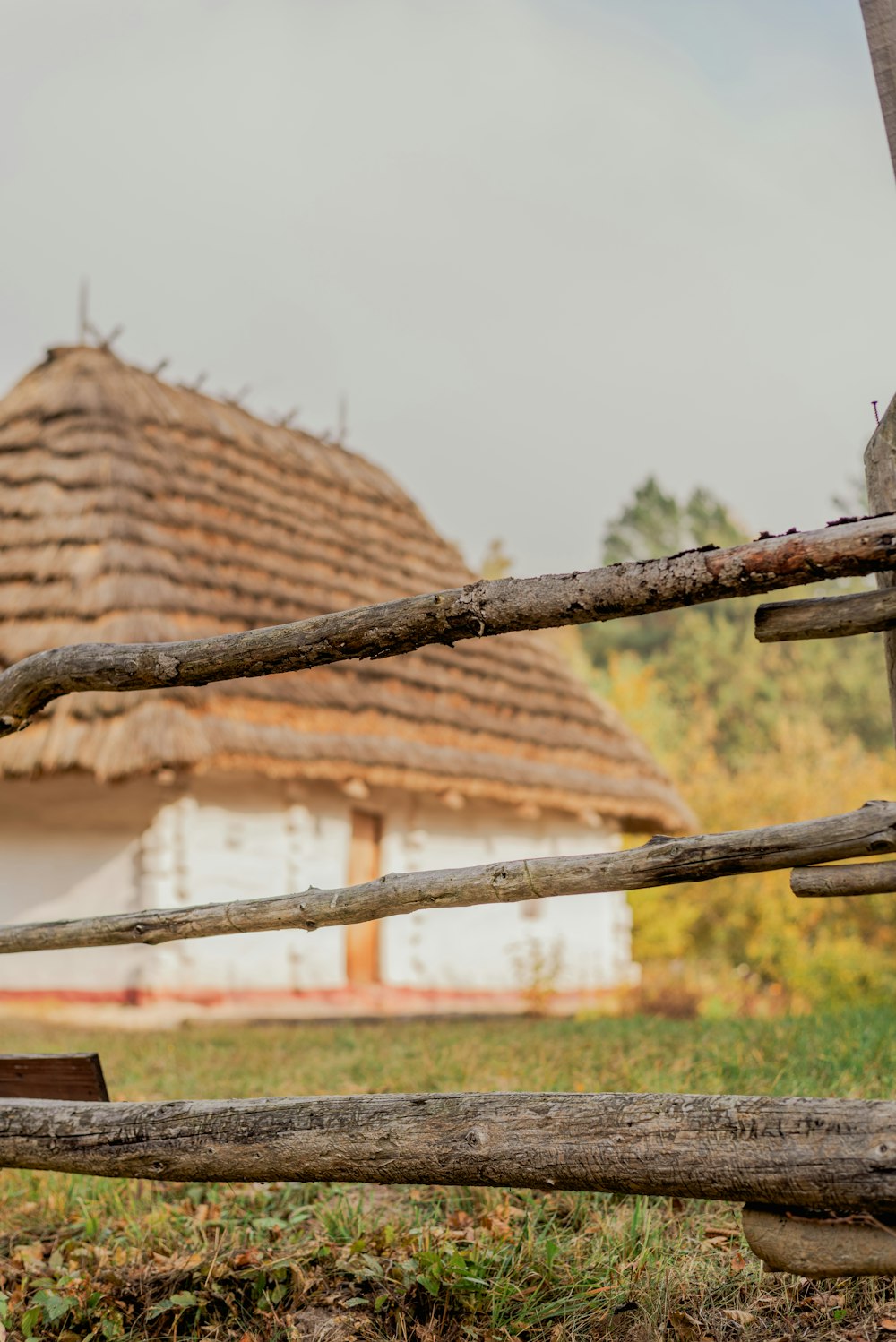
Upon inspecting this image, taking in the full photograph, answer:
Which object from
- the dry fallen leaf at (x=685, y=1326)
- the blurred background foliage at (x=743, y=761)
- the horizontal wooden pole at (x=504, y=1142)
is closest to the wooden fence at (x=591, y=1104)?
the horizontal wooden pole at (x=504, y=1142)

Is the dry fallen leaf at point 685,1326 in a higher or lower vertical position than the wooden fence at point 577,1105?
lower

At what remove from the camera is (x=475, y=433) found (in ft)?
180

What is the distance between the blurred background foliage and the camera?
584 inches

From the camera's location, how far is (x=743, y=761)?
2314cm

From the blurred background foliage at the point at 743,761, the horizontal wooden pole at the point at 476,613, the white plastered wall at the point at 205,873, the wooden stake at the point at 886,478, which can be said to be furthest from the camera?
the blurred background foliage at the point at 743,761

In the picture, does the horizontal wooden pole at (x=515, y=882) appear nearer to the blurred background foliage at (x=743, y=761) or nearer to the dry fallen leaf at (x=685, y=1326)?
the dry fallen leaf at (x=685, y=1326)

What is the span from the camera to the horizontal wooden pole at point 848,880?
2010 mm

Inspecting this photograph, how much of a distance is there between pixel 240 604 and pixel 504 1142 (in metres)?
9.40

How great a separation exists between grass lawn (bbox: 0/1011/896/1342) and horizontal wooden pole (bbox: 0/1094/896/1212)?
479mm

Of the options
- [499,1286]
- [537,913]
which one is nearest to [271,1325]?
[499,1286]

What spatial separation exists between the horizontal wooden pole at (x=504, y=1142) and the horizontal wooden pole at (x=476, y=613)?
0.87 metres

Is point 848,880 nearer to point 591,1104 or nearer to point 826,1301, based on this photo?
point 591,1104

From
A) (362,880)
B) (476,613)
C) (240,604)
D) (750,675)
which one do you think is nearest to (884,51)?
(476,613)

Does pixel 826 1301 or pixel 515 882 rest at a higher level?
pixel 515 882
